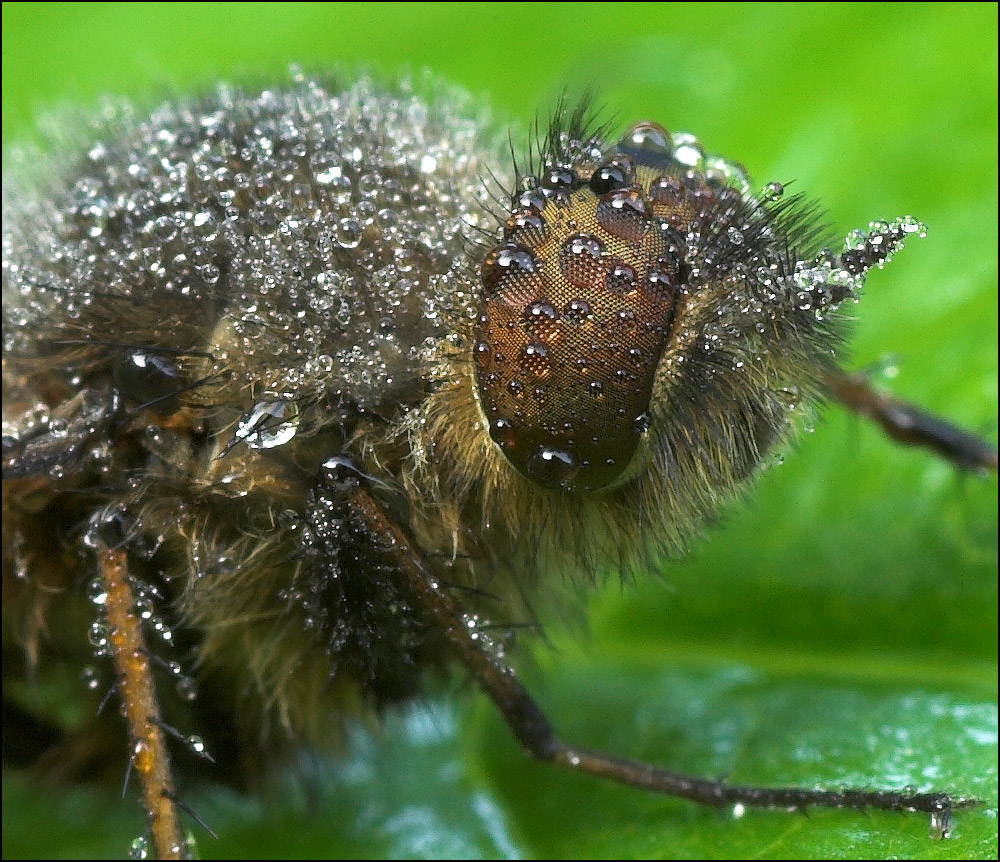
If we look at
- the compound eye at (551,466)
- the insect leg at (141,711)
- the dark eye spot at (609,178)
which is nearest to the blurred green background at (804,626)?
the dark eye spot at (609,178)

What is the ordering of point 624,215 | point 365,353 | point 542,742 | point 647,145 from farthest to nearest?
point 542,742 < point 647,145 < point 365,353 < point 624,215

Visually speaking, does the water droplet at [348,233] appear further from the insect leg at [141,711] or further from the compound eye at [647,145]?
the insect leg at [141,711]

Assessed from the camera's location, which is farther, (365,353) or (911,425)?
(911,425)

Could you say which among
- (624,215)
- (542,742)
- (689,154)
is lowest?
(542,742)

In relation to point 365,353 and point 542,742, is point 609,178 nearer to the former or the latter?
point 365,353

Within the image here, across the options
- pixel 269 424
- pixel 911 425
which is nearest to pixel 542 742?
pixel 269 424

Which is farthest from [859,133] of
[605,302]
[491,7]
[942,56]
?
[605,302]
